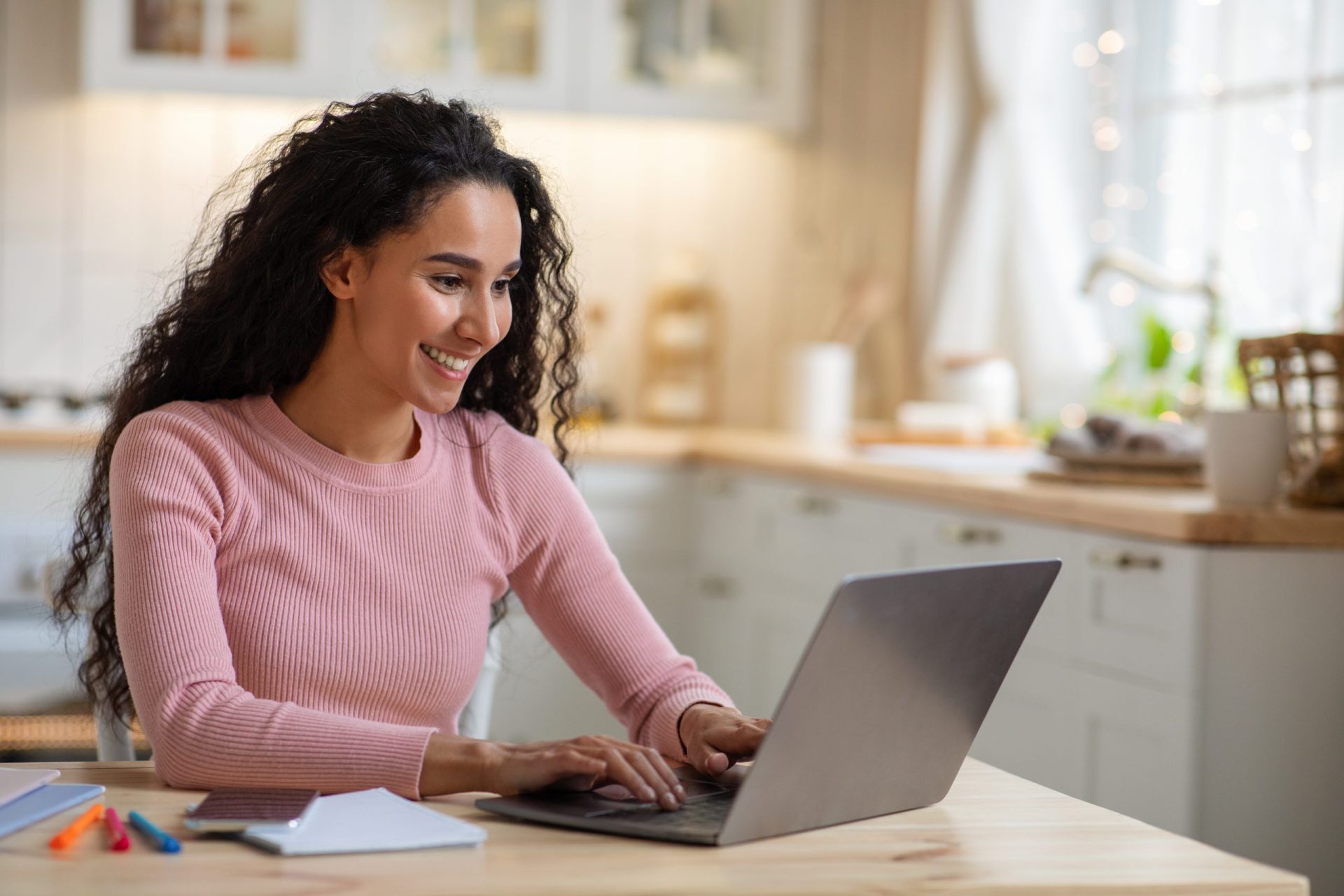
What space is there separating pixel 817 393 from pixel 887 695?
8.95ft

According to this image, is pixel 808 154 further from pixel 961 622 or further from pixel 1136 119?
pixel 961 622

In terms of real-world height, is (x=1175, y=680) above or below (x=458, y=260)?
below

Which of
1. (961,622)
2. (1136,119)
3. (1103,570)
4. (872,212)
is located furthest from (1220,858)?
(872,212)

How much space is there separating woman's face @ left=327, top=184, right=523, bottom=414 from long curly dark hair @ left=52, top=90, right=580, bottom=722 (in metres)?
0.02

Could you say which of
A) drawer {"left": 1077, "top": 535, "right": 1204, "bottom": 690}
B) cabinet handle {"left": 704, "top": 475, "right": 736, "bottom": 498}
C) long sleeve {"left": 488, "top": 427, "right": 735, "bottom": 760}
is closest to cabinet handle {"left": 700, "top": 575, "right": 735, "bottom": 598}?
cabinet handle {"left": 704, "top": 475, "right": 736, "bottom": 498}

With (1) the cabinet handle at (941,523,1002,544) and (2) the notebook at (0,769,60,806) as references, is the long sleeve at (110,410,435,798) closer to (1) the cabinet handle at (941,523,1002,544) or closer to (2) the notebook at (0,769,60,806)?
(2) the notebook at (0,769,60,806)

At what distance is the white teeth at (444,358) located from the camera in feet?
4.56

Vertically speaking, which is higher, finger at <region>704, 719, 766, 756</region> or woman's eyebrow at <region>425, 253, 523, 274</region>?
woman's eyebrow at <region>425, 253, 523, 274</region>

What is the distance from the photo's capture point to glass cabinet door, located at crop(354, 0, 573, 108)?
3504mm

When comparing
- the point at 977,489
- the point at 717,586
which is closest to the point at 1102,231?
the point at 717,586

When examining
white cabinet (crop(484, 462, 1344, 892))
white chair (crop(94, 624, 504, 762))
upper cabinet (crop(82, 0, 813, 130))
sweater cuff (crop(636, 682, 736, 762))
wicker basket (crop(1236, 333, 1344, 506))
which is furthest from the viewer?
upper cabinet (crop(82, 0, 813, 130))

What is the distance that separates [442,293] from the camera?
4.52ft

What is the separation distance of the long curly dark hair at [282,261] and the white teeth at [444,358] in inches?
4.3

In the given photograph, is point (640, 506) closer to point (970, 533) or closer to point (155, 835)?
point (970, 533)
